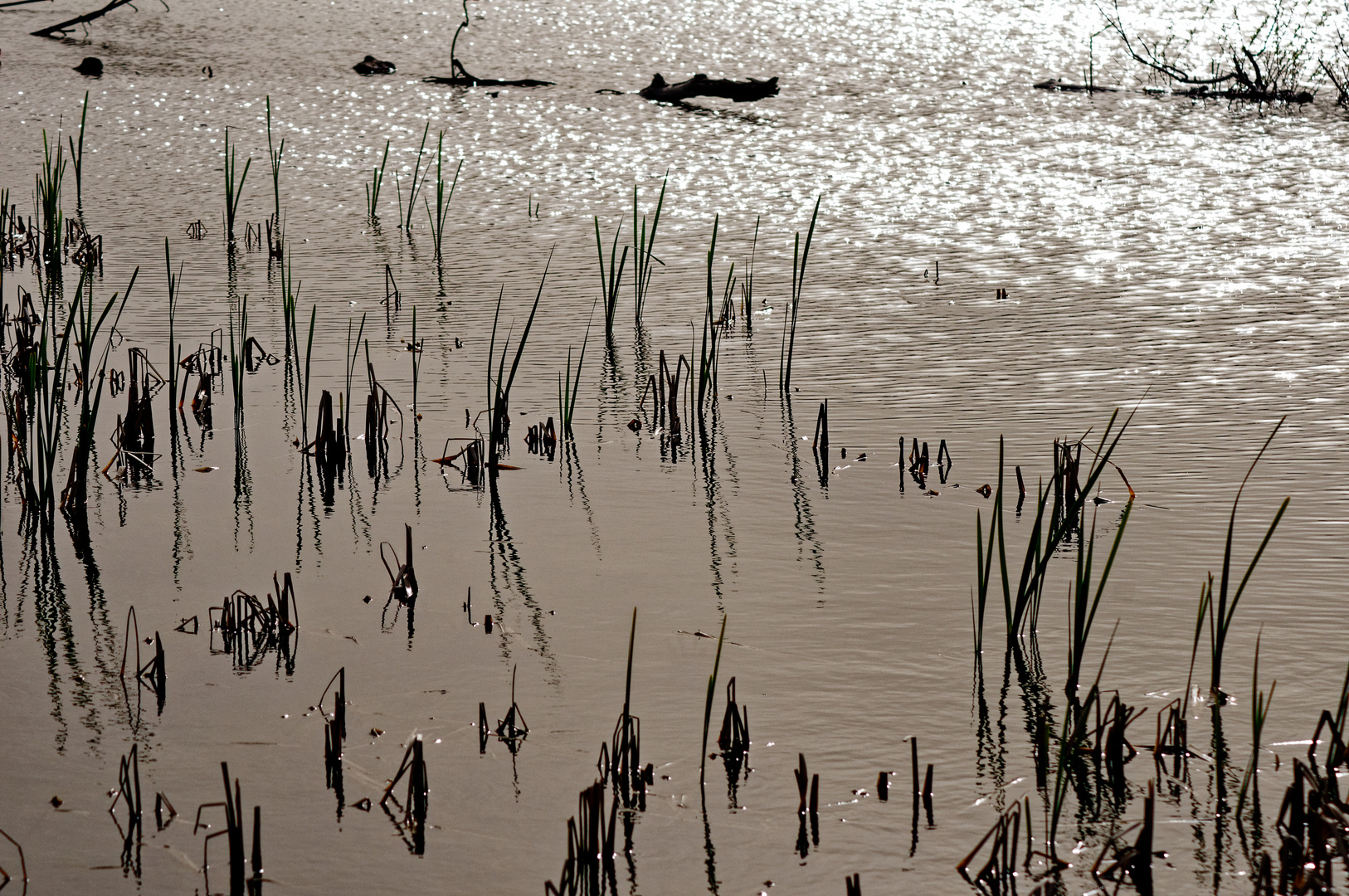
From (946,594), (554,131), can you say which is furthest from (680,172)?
(946,594)

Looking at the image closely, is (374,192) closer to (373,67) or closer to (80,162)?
(80,162)

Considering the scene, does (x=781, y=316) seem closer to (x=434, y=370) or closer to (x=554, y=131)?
(x=434, y=370)

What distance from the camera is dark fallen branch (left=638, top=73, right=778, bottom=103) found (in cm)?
832

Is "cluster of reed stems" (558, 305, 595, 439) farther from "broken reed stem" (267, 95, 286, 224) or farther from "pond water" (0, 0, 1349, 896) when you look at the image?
"broken reed stem" (267, 95, 286, 224)

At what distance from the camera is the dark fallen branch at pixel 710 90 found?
8.32 m

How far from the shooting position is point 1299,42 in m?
9.99

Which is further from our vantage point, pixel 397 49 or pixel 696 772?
pixel 397 49

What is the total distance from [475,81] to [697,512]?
6410 mm

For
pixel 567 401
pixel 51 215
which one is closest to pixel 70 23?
pixel 51 215

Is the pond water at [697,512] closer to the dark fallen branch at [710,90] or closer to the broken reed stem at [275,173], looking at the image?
the broken reed stem at [275,173]

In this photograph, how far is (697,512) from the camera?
306 cm

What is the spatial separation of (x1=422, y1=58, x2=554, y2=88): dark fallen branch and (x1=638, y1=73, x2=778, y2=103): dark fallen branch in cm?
72

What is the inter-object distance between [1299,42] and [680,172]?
5.35m

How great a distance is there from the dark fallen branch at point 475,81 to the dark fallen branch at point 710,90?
2.36ft
